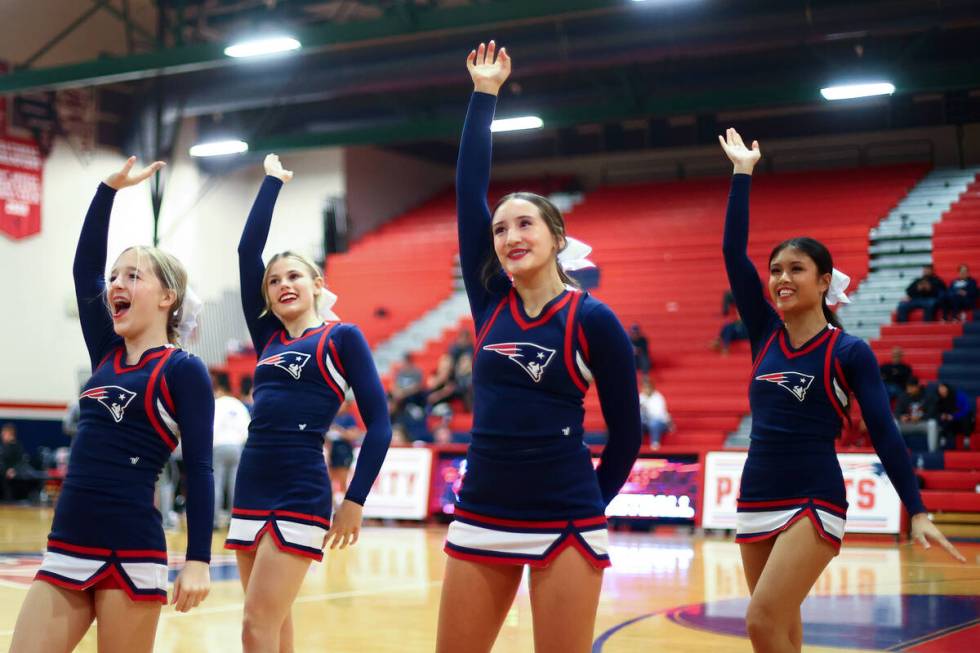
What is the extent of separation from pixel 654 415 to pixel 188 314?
12877 mm

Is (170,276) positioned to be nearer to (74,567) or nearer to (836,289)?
(74,567)

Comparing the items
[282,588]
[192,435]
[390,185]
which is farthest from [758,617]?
[390,185]

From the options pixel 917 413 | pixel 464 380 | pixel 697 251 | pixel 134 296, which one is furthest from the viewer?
pixel 697 251

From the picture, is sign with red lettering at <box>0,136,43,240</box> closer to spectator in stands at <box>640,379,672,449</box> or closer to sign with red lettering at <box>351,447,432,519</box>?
sign with red lettering at <box>351,447,432,519</box>

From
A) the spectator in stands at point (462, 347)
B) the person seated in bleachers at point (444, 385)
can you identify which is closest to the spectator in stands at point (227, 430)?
the person seated in bleachers at point (444, 385)

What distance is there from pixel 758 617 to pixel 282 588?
1.63 m

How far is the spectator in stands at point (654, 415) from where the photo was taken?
16078 millimetres

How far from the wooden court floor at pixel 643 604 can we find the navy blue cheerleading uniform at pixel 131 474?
8.86 ft

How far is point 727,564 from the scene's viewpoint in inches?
401

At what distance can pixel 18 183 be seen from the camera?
70.1 feet

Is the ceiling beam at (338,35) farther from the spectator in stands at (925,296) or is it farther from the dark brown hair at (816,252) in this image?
the dark brown hair at (816,252)

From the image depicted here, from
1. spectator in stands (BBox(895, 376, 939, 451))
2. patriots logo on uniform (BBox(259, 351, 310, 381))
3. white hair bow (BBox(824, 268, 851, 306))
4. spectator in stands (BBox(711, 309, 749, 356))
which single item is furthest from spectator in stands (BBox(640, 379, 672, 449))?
patriots logo on uniform (BBox(259, 351, 310, 381))

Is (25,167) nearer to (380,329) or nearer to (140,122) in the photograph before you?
(140,122)

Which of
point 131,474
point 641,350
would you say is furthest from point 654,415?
point 131,474
